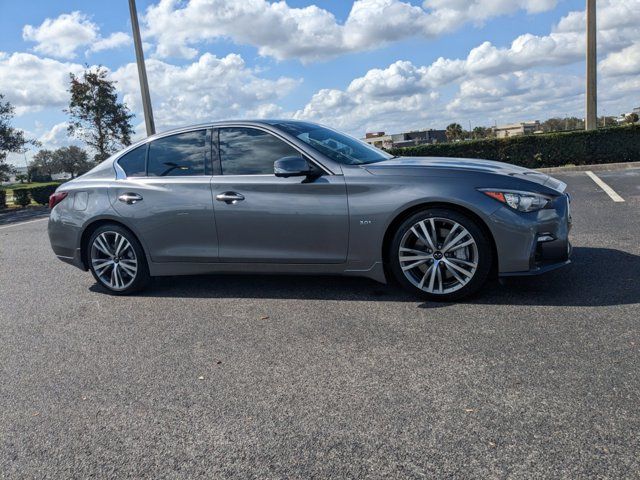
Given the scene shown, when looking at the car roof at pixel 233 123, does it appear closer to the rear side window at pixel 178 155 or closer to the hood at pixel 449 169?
the rear side window at pixel 178 155

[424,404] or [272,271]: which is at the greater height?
[272,271]

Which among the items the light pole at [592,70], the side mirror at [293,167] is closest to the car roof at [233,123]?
the side mirror at [293,167]

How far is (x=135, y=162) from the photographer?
17.9 feet

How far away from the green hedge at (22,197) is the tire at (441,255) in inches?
883

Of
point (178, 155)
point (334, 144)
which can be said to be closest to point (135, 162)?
point (178, 155)

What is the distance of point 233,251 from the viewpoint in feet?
16.2

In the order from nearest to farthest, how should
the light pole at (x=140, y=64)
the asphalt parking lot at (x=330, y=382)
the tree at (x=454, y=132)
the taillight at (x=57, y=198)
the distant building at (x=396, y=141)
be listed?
the asphalt parking lot at (x=330, y=382) → the taillight at (x=57, y=198) → the distant building at (x=396, y=141) → the light pole at (x=140, y=64) → the tree at (x=454, y=132)

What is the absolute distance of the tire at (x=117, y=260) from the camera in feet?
17.5

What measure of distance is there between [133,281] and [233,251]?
114 cm

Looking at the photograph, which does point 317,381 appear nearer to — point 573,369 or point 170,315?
point 573,369

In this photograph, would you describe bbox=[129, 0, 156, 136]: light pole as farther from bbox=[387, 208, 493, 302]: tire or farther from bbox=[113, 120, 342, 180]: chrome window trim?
bbox=[387, 208, 493, 302]: tire

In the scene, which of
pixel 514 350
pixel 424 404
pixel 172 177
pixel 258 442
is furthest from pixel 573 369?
pixel 172 177

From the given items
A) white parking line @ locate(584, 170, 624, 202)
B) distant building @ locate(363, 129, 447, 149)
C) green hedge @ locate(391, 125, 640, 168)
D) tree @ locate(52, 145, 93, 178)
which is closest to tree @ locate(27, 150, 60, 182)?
tree @ locate(52, 145, 93, 178)

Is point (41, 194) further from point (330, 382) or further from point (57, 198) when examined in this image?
point (330, 382)
